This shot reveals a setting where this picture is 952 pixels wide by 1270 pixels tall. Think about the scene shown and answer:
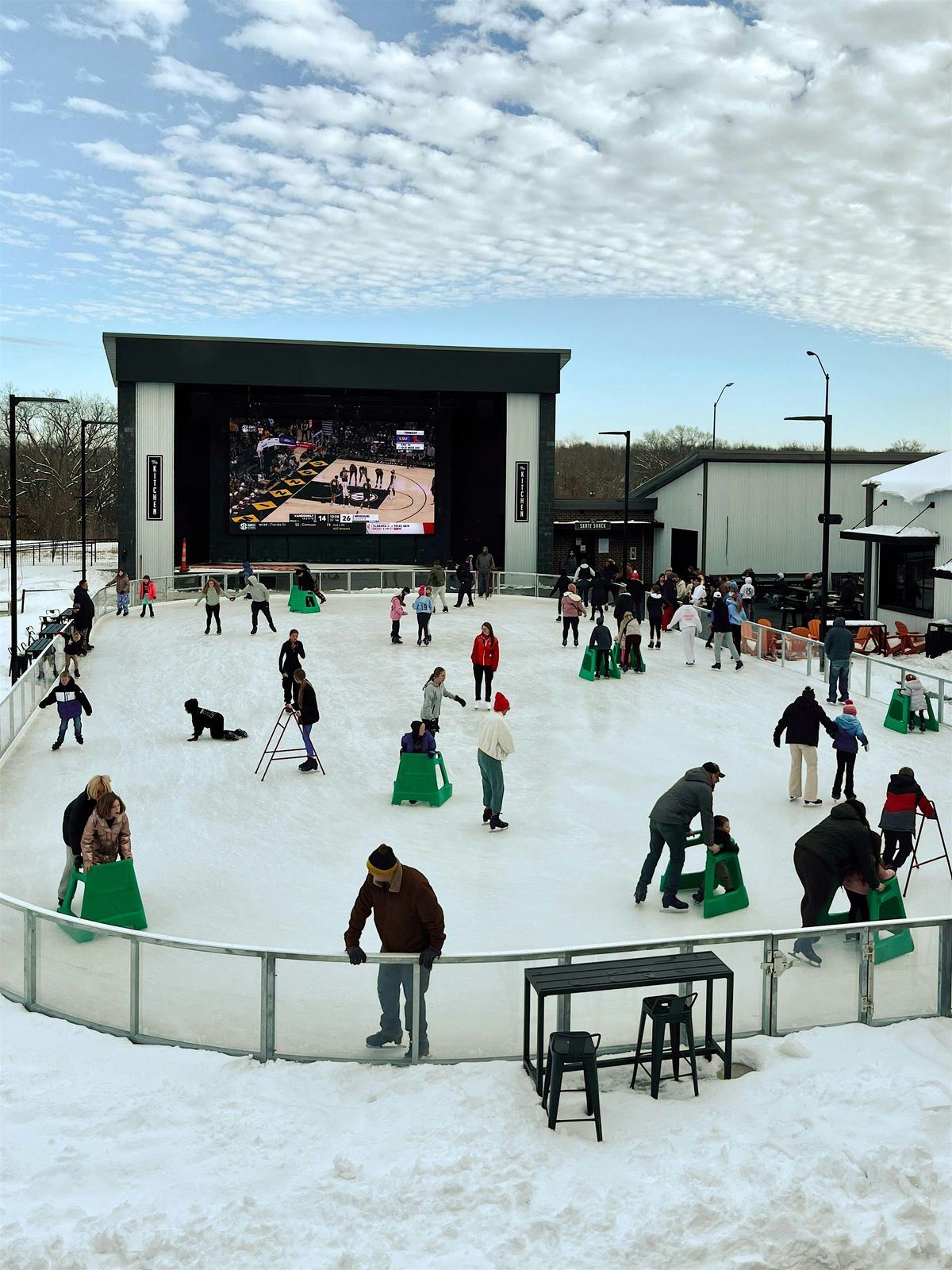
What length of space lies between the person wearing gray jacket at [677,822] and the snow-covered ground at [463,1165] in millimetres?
3027

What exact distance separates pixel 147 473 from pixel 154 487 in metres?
0.52

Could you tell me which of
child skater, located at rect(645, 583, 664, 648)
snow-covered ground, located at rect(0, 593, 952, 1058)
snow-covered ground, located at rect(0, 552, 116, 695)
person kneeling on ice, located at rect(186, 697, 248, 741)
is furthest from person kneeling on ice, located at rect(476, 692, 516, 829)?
snow-covered ground, located at rect(0, 552, 116, 695)

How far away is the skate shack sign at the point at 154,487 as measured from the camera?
37938 millimetres

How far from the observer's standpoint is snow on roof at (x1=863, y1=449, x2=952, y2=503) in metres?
31.5

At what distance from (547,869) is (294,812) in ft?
11.4

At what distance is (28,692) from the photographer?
58.5 ft

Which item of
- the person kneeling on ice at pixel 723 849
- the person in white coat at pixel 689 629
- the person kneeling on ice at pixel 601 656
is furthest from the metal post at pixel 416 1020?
the person in white coat at pixel 689 629

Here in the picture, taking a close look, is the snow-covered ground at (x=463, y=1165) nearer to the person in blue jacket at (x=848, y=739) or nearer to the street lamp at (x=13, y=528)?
the person in blue jacket at (x=848, y=739)

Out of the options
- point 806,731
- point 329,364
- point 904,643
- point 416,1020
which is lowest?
point 416,1020

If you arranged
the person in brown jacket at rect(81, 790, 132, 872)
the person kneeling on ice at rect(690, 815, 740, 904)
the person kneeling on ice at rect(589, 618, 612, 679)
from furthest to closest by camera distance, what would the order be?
1. the person kneeling on ice at rect(589, 618, 612, 679)
2. the person kneeling on ice at rect(690, 815, 740, 904)
3. the person in brown jacket at rect(81, 790, 132, 872)

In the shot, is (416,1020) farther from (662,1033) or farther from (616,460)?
(616,460)

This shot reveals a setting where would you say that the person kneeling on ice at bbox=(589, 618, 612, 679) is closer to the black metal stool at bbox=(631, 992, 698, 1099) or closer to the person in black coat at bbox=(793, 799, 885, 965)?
the person in black coat at bbox=(793, 799, 885, 965)

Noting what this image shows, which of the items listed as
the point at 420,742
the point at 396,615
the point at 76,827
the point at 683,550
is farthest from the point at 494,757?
the point at 683,550

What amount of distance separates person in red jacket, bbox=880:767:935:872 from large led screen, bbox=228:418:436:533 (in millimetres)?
31011
